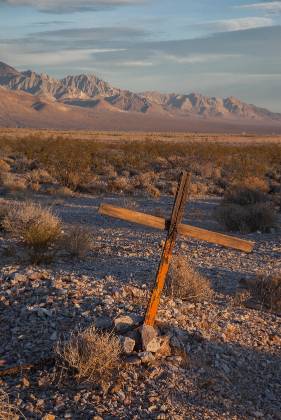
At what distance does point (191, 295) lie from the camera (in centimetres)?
902

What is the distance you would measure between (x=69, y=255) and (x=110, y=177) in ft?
59.3

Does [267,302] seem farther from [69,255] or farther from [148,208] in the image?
[148,208]

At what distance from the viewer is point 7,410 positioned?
5.53 metres

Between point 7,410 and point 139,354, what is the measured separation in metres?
1.58

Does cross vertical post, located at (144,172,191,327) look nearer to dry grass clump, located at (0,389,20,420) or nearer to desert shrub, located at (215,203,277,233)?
dry grass clump, located at (0,389,20,420)

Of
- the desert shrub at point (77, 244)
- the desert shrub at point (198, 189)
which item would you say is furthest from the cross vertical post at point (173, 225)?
the desert shrub at point (198, 189)

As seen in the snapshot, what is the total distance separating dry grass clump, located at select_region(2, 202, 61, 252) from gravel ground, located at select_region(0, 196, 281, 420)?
35cm

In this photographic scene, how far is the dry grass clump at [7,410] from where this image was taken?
5234 mm

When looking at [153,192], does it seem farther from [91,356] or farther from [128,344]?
[91,356]

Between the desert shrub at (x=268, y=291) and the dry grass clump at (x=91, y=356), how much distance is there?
3647mm

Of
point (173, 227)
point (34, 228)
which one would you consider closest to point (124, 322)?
point (173, 227)

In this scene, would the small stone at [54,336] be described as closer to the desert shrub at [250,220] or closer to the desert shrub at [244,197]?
the desert shrub at [250,220]

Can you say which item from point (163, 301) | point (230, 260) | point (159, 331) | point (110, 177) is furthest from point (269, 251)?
point (110, 177)

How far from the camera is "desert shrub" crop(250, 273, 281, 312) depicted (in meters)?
9.40
